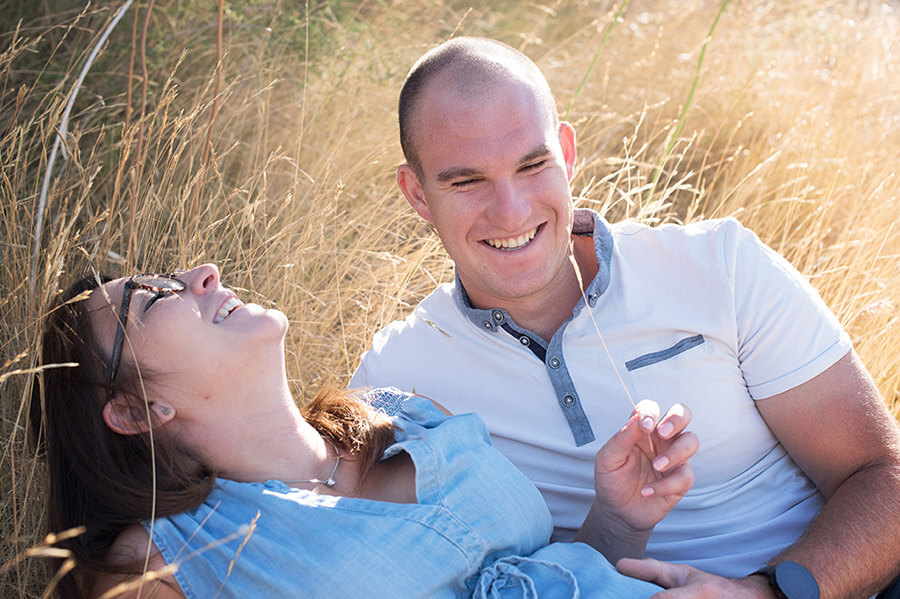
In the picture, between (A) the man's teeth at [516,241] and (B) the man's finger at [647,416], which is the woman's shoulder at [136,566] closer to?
(B) the man's finger at [647,416]

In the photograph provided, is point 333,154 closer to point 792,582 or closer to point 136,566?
point 136,566

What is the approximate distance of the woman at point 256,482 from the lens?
1941 mm

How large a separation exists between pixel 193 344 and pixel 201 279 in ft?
0.60

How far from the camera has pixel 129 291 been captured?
2150mm

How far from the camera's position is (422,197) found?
2709 mm

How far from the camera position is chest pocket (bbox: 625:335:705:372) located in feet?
7.84

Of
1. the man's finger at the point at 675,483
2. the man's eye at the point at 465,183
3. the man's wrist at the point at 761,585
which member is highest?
the man's eye at the point at 465,183

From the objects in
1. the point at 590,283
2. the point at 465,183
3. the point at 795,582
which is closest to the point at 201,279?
the point at 465,183

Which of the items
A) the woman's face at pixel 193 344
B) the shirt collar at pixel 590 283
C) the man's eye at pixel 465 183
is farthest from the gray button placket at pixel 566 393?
the woman's face at pixel 193 344

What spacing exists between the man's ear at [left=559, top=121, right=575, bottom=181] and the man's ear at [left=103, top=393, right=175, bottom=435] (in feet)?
4.40

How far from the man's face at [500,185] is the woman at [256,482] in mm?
499

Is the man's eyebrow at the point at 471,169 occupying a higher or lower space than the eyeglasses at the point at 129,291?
higher

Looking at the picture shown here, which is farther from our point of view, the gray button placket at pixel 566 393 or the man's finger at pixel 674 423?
the gray button placket at pixel 566 393

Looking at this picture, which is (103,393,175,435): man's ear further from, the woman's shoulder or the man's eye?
the man's eye
